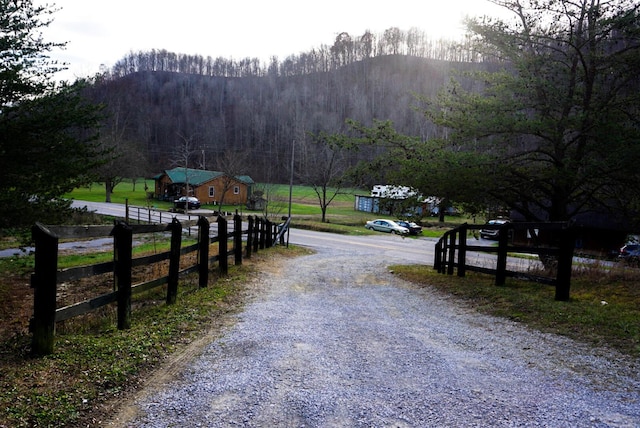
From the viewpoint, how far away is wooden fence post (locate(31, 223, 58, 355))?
409cm

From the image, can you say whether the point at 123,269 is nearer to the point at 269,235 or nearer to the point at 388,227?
the point at 269,235

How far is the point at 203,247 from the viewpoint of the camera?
805 centimetres

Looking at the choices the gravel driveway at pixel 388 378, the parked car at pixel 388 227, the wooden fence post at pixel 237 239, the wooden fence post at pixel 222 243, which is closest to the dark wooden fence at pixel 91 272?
the wooden fence post at pixel 222 243

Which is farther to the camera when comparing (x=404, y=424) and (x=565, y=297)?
(x=565, y=297)

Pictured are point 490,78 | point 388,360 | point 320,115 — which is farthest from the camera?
point 320,115

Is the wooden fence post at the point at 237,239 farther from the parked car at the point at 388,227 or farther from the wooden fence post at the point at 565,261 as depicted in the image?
the parked car at the point at 388,227

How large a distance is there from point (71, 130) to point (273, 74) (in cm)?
13315

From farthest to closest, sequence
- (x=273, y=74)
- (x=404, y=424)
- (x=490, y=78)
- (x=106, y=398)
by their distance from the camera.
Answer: (x=273, y=74) → (x=490, y=78) → (x=106, y=398) → (x=404, y=424)

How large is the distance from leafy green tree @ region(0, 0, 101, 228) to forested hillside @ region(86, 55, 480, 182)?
295 feet

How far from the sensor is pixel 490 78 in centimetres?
1291

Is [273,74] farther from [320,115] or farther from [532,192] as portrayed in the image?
[532,192]

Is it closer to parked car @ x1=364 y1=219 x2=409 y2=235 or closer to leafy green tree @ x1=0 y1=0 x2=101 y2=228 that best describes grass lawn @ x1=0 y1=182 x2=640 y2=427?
leafy green tree @ x1=0 y1=0 x2=101 y2=228

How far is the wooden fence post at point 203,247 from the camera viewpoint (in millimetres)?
7957

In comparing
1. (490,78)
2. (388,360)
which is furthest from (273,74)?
(388,360)
